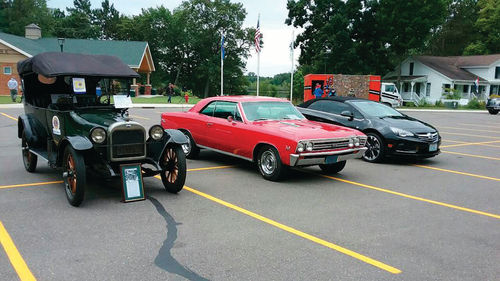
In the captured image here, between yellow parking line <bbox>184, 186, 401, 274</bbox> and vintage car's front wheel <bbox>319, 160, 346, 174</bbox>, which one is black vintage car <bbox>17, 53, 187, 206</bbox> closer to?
yellow parking line <bbox>184, 186, 401, 274</bbox>

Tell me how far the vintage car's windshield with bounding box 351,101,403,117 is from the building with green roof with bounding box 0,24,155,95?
33809 mm

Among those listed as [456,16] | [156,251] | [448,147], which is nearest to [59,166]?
[156,251]

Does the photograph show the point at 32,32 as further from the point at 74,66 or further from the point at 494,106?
the point at 74,66

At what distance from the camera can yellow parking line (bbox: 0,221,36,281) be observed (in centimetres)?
367

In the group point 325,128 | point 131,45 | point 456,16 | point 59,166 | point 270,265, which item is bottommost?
point 270,265

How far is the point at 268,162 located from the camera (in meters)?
7.76

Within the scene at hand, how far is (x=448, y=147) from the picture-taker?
12906 mm

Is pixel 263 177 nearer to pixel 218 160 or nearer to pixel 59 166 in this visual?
A: pixel 218 160

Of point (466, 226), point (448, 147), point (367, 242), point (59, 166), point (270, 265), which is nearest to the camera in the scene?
point (270, 265)

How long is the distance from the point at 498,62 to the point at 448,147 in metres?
49.4

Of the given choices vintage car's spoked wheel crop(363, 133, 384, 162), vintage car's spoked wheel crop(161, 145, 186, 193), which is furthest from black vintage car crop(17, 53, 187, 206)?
vintage car's spoked wheel crop(363, 133, 384, 162)

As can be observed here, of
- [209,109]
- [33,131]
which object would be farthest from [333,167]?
[33,131]

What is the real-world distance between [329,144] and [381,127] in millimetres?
2886

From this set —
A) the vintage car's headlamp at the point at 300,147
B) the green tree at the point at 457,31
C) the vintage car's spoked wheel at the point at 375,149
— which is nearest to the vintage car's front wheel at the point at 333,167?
the vintage car's headlamp at the point at 300,147
